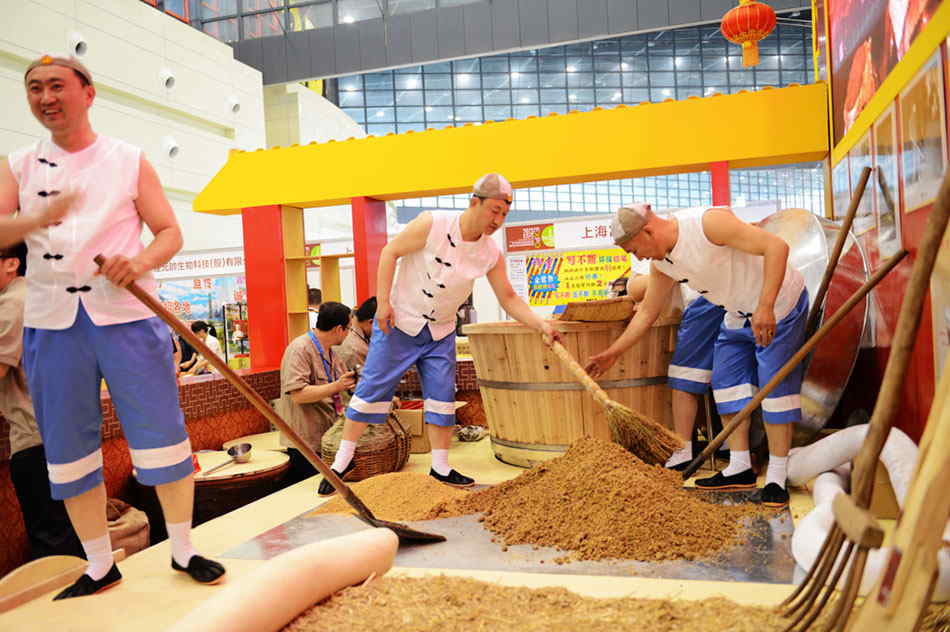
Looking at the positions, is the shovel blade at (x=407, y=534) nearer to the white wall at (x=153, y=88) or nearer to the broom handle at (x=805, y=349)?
the broom handle at (x=805, y=349)

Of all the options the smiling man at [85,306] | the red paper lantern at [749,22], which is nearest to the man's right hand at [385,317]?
the smiling man at [85,306]

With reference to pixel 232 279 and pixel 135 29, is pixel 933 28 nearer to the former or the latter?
pixel 232 279

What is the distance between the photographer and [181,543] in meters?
2.53

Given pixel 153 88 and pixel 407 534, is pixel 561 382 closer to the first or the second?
pixel 407 534

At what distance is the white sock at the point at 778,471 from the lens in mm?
3246

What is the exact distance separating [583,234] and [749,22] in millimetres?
2643

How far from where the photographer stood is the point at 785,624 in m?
1.67

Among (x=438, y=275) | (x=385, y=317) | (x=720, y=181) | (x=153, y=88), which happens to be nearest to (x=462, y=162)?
(x=720, y=181)

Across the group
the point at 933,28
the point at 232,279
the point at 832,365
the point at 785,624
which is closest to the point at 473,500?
the point at 785,624

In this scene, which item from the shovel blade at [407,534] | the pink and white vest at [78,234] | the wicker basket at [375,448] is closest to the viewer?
the pink and white vest at [78,234]

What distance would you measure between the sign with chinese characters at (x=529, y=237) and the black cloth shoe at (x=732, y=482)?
450 cm

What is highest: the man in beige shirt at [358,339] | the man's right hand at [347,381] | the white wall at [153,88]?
the white wall at [153,88]

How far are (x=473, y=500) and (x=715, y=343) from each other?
1.56 metres

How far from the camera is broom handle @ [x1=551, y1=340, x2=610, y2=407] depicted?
3.34m
